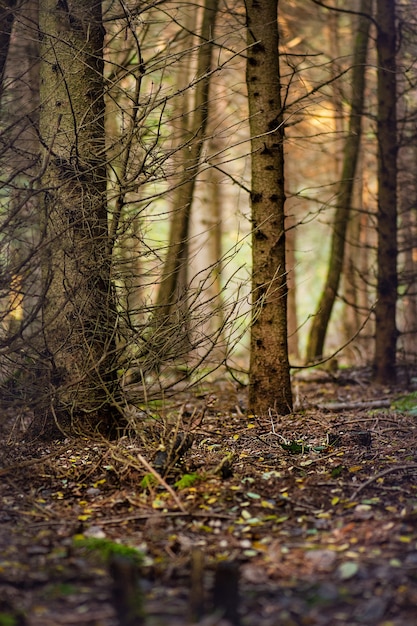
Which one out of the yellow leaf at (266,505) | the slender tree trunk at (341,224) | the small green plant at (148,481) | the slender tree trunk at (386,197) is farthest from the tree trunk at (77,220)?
the slender tree trunk at (341,224)

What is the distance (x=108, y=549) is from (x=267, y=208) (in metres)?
4.13

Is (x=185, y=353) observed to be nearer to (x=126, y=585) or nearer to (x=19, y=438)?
(x=19, y=438)

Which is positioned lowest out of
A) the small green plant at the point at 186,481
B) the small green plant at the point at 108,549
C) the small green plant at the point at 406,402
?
the small green plant at the point at 108,549

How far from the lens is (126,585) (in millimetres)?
3381

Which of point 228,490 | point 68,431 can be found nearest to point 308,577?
point 228,490

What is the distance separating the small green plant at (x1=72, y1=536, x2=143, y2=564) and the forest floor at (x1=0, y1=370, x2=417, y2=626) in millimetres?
12

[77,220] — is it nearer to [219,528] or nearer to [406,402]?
[219,528]

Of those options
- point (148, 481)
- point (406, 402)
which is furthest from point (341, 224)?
point (148, 481)

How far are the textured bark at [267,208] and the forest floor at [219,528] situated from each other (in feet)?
1.87

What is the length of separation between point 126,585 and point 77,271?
3.19 m

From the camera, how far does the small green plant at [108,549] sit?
3.93 metres

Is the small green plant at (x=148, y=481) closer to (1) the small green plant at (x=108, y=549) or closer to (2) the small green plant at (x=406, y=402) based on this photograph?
(1) the small green plant at (x=108, y=549)

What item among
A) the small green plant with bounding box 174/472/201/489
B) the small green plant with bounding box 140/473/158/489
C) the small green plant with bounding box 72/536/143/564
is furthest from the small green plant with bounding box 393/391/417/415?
the small green plant with bounding box 72/536/143/564

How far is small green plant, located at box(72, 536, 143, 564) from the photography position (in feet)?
12.9
